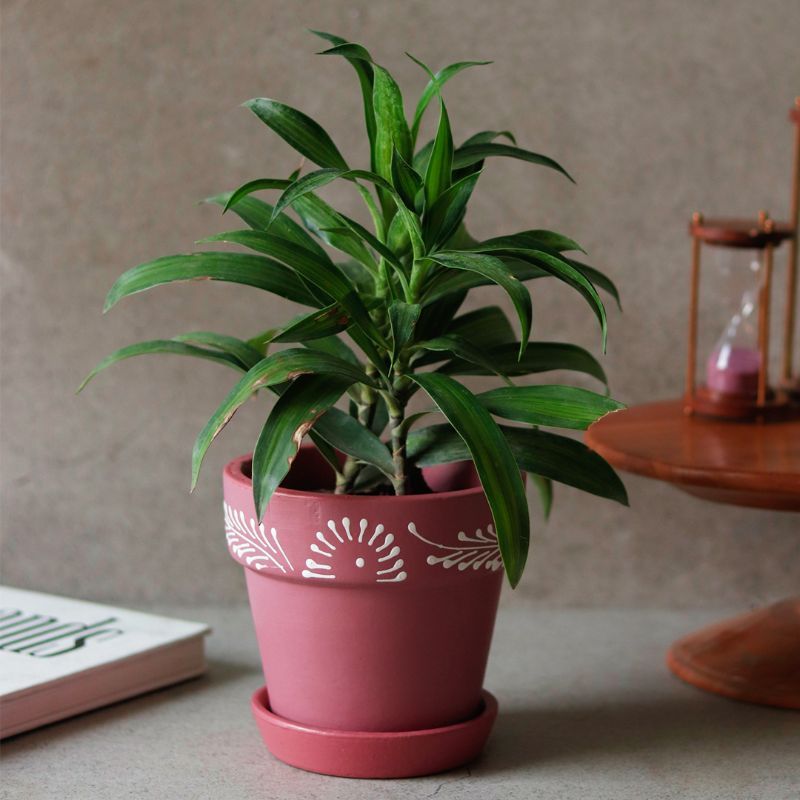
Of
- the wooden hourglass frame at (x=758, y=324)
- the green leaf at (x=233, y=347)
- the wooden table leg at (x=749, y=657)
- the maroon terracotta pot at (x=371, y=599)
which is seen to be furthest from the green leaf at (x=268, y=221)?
the wooden table leg at (x=749, y=657)

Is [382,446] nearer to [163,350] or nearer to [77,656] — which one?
[163,350]

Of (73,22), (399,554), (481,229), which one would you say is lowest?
(399,554)

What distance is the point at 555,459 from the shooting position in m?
1.01

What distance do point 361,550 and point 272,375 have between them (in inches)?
6.3

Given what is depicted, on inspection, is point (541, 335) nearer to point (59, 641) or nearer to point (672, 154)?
point (672, 154)

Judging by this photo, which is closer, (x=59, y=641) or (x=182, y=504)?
(x=59, y=641)

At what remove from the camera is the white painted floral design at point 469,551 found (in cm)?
97

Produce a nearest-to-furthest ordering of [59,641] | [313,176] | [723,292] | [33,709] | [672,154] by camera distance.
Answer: [313,176], [33,709], [59,641], [723,292], [672,154]

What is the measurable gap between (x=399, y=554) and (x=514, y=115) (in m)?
0.73

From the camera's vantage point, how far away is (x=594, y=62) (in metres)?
1.49

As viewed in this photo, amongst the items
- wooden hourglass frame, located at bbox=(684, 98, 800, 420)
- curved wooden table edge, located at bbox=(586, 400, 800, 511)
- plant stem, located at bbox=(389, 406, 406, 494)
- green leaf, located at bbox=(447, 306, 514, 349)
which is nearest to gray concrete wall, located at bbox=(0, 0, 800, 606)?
wooden hourglass frame, located at bbox=(684, 98, 800, 420)

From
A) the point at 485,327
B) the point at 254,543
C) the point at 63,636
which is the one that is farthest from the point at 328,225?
the point at 63,636

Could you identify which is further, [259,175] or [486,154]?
[259,175]

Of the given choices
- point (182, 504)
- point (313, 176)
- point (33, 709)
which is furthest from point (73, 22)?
point (33, 709)
